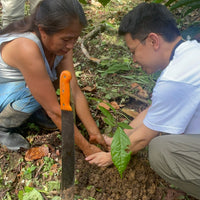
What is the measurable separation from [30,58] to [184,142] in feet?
3.91

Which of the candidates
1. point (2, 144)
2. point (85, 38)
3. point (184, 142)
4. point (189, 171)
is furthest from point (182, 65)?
point (85, 38)

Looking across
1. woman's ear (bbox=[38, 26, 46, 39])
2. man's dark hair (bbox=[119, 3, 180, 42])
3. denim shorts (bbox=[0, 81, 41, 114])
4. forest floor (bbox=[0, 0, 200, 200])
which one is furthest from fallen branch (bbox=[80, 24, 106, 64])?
man's dark hair (bbox=[119, 3, 180, 42])

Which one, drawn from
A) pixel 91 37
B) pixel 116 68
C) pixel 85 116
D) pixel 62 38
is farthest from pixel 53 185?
pixel 91 37

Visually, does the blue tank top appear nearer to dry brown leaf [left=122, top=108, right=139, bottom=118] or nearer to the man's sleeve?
dry brown leaf [left=122, top=108, right=139, bottom=118]

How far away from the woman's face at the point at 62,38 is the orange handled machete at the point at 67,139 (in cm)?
54

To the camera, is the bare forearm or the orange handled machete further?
the bare forearm

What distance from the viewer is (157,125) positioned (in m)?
1.45

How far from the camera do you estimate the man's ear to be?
5.05 ft

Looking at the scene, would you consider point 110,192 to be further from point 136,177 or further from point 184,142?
point 184,142

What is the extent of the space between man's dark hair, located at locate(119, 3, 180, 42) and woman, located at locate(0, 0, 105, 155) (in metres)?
0.36

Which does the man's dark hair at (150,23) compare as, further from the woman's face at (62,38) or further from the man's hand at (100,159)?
the man's hand at (100,159)

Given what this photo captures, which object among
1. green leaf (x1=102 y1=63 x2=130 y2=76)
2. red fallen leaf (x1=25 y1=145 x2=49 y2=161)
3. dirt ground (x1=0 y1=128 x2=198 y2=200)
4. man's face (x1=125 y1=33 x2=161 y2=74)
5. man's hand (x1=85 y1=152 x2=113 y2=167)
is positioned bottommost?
dirt ground (x1=0 y1=128 x2=198 y2=200)

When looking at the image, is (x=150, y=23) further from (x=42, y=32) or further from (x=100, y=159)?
(x=100, y=159)

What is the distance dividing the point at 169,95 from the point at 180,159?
1.65 ft
